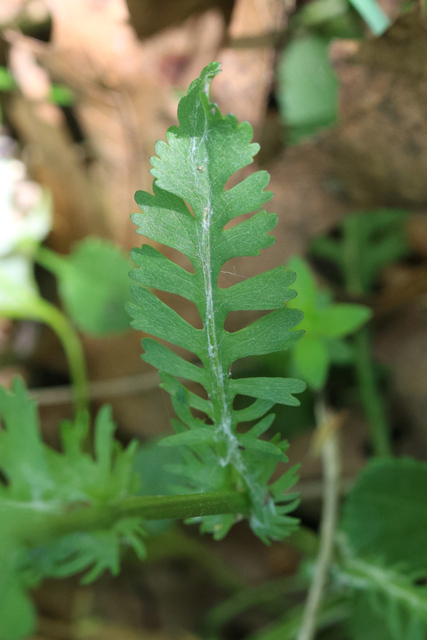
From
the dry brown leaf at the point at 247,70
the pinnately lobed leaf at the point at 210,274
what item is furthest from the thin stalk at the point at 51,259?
the pinnately lobed leaf at the point at 210,274

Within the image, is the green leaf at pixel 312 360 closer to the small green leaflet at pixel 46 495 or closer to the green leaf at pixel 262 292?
the small green leaflet at pixel 46 495

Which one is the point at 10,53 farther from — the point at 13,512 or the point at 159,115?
the point at 13,512

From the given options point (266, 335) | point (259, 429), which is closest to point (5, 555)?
point (259, 429)

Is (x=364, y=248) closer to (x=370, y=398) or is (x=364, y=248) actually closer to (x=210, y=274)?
(x=370, y=398)

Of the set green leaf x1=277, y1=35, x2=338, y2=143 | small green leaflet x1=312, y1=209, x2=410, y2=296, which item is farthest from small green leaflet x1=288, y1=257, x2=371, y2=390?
green leaf x1=277, y1=35, x2=338, y2=143

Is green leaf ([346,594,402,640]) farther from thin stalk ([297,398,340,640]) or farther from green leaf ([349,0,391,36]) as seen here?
green leaf ([349,0,391,36])

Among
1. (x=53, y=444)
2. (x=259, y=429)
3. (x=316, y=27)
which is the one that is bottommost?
(x=53, y=444)
